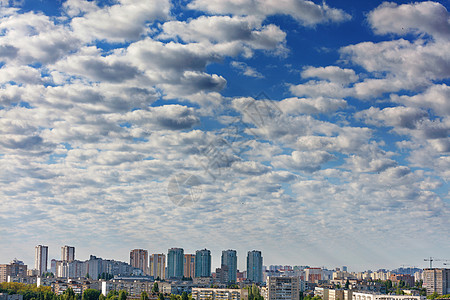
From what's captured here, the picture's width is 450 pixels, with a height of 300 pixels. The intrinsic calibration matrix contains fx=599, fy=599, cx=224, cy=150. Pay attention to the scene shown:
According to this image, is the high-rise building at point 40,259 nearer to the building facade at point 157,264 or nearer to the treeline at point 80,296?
the building facade at point 157,264

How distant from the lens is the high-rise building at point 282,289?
70.3 meters

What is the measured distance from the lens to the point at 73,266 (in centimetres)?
14362

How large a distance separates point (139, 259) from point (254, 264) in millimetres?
30575

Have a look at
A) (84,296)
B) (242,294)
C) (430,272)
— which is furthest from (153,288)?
(430,272)

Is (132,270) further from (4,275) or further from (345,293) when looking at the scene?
(345,293)

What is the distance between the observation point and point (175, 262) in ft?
452

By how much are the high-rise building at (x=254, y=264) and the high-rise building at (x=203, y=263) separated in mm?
10620

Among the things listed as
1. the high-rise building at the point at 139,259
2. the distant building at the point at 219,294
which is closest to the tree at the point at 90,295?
the distant building at the point at 219,294

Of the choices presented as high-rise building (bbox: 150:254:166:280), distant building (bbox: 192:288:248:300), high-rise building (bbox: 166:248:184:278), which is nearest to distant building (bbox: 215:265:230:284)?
high-rise building (bbox: 166:248:184:278)

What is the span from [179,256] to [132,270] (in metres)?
15.4

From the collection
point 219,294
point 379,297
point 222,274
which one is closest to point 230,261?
point 222,274

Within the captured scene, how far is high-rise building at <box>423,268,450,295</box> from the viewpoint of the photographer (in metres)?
103

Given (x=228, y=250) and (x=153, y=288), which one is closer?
(x=153, y=288)

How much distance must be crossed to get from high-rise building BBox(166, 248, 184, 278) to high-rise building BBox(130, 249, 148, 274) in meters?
14.3
